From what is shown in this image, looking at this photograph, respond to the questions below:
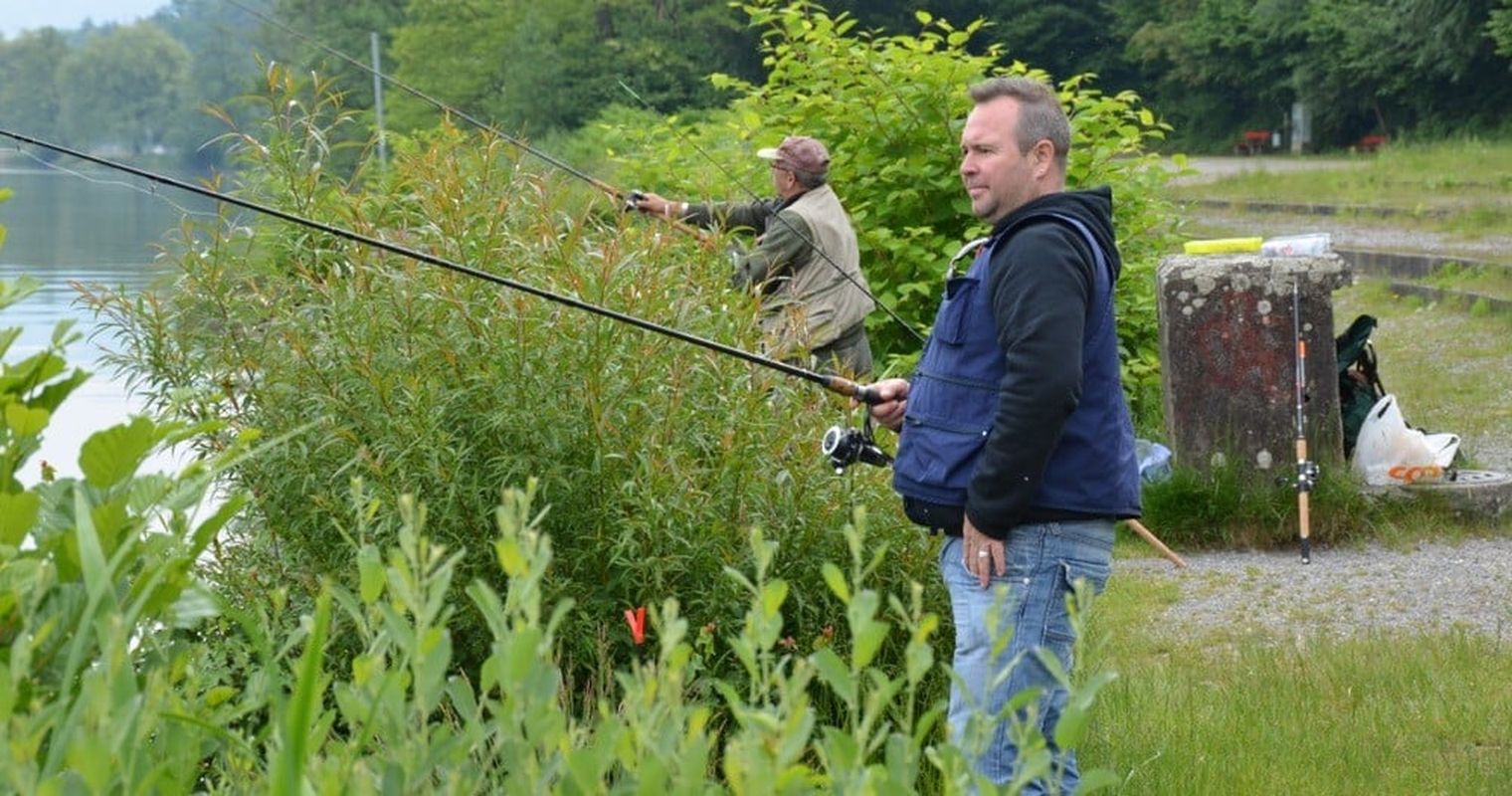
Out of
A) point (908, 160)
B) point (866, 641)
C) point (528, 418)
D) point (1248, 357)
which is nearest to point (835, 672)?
point (866, 641)

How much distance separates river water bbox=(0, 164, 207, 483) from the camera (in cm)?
634

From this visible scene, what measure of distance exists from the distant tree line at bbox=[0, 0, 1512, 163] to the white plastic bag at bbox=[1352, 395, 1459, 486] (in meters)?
23.0

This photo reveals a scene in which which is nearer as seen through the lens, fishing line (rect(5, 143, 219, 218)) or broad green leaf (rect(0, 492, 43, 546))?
broad green leaf (rect(0, 492, 43, 546))

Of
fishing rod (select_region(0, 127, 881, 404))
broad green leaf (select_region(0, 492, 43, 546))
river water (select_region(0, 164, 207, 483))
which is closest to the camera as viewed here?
broad green leaf (select_region(0, 492, 43, 546))

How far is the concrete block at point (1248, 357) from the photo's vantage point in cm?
886

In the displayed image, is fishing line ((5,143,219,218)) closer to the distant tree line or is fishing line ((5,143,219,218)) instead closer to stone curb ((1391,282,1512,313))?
stone curb ((1391,282,1512,313))

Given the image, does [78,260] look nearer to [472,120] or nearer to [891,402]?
[472,120]

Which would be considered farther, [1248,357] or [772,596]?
[1248,357]

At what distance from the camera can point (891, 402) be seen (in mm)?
4371

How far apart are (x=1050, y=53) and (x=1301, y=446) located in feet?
183

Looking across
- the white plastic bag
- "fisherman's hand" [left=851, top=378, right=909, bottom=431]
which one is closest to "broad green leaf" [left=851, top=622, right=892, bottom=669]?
"fisherman's hand" [left=851, top=378, right=909, bottom=431]

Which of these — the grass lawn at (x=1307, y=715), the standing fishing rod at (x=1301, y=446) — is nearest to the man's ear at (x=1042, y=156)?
the grass lawn at (x=1307, y=715)

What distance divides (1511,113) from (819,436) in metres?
43.7

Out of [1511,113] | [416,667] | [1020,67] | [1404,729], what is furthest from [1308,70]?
[416,667]
